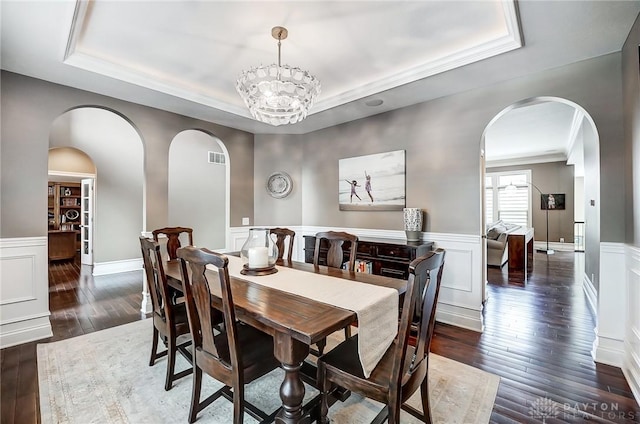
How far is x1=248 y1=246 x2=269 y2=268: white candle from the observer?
224 centimetres

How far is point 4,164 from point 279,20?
2.99m

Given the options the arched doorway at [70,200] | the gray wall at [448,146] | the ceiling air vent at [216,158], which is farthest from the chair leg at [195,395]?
the arched doorway at [70,200]

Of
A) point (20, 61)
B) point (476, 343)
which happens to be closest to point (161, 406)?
point (476, 343)

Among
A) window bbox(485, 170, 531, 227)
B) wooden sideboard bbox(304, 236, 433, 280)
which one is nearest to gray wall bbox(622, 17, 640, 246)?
wooden sideboard bbox(304, 236, 433, 280)

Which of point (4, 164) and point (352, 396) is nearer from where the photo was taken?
point (352, 396)

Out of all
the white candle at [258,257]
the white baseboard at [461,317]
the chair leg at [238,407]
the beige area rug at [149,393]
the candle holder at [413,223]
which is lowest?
the beige area rug at [149,393]

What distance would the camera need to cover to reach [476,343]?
2.79 meters

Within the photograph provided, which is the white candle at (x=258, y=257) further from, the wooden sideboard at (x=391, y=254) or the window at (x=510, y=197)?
the window at (x=510, y=197)

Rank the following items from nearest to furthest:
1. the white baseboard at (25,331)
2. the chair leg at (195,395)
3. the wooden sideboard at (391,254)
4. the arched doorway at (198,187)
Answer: the chair leg at (195,395) < the white baseboard at (25,331) < the wooden sideboard at (391,254) < the arched doorway at (198,187)

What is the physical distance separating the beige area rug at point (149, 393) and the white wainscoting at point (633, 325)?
962mm

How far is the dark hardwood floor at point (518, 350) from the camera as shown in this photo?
1875 mm

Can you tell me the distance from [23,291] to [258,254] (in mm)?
2636

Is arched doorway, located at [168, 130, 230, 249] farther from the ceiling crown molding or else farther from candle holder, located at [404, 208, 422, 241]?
candle holder, located at [404, 208, 422, 241]

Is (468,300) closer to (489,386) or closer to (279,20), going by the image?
(489,386)
